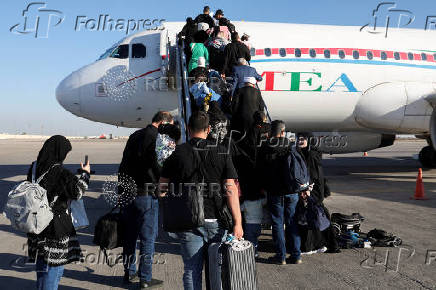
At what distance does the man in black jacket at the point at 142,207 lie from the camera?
5.07 m

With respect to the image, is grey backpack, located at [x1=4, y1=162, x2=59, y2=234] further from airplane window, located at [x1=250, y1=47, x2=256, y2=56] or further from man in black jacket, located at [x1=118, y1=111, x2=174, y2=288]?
airplane window, located at [x1=250, y1=47, x2=256, y2=56]

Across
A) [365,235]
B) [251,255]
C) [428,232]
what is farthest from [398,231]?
[251,255]

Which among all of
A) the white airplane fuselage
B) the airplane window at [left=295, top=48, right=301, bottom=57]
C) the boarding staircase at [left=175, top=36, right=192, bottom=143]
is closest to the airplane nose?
the white airplane fuselage

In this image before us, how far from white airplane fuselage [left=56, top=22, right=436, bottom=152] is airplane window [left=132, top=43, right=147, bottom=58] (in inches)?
5.1

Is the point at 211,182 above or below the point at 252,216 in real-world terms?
above

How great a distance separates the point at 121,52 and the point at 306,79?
6.03 m

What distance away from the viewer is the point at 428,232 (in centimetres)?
753

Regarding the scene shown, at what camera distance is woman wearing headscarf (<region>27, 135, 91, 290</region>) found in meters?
3.88

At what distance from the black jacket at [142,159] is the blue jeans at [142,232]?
A: 0.85 feet

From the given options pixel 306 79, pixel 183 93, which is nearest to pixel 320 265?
pixel 183 93

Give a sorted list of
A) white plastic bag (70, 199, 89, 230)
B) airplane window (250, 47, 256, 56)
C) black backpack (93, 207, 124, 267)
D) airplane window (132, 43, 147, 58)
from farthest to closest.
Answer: airplane window (250, 47, 256, 56) → airplane window (132, 43, 147, 58) → black backpack (93, 207, 124, 267) → white plastic bag (70, 199, 89, 230)

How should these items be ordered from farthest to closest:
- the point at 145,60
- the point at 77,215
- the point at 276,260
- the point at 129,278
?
the point at 145,60 → the point at 276,260 → the point at 129,278 → the point at 77,215

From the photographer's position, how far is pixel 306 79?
523 inches

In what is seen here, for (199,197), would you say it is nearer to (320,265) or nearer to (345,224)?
(320,265)
